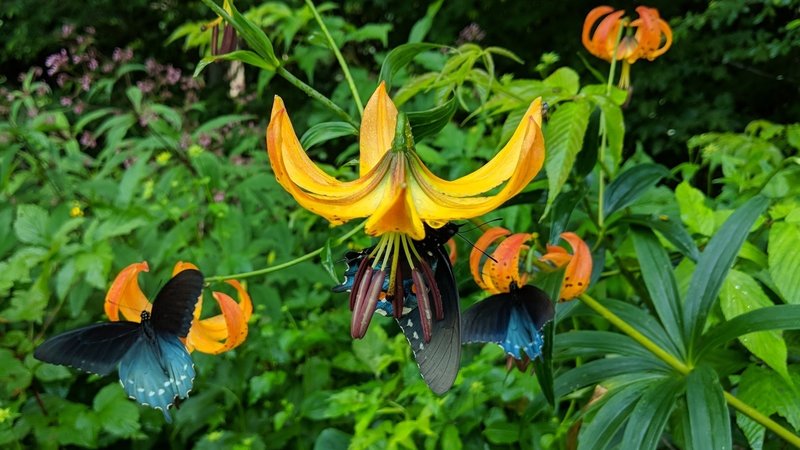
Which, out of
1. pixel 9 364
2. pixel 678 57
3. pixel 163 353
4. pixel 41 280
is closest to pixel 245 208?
pixel 41 280

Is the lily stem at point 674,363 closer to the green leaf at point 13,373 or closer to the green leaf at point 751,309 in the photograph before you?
the green leaf at point 751,309

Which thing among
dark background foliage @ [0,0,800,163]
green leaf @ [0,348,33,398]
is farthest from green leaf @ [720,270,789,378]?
dark background foliage @ [0,0,800,163]

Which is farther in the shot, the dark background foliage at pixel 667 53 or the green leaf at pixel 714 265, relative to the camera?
the dark background foliage at pixel 667 53

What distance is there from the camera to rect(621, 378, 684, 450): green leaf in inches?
24.8

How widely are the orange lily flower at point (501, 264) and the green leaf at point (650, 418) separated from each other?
180 mm

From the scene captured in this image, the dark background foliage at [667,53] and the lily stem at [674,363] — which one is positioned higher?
the lily stem at [674,363]

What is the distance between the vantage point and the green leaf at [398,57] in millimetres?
606

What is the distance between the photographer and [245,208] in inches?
60.0

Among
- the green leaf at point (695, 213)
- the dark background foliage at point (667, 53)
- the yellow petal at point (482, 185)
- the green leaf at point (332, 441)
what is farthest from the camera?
the dark background foliage at point (667, 53)

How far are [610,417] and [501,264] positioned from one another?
25 cm

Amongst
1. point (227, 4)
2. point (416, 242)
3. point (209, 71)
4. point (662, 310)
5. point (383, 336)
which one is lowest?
point (209, 71)

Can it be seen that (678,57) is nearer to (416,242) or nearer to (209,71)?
(209,71)

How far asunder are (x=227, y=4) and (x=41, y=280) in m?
0.78

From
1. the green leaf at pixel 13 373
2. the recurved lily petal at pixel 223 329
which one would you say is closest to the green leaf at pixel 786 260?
the recurved lily petal at pixel 223 329
